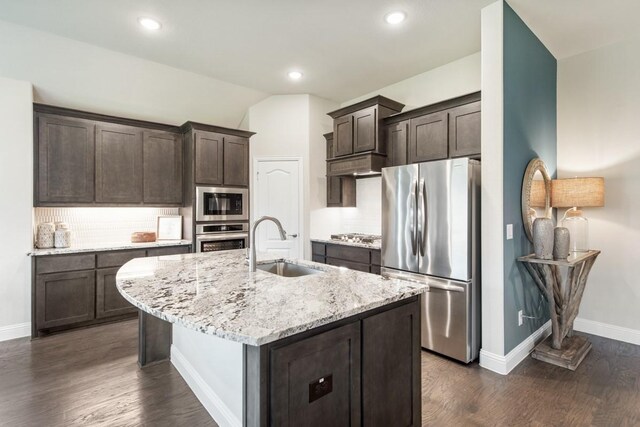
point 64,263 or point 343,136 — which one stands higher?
point 343,136

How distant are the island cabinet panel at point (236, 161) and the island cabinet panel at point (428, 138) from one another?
2.37 meters

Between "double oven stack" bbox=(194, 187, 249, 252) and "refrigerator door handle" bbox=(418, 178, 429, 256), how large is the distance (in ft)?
8.70

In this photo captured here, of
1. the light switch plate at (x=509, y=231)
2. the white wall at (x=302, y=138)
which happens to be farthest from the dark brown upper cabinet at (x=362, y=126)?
the light switch plate at (x=509, y=231)

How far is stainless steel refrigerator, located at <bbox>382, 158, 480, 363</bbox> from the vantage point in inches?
107

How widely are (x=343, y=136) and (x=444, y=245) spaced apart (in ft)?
6.86

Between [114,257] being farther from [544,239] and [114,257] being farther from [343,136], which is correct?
[544,239]

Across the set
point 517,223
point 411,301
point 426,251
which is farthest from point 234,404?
Answer: point 517,223

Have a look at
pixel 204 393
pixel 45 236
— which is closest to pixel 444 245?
pixel 204 393

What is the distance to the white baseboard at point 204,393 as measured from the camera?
6.06 ft

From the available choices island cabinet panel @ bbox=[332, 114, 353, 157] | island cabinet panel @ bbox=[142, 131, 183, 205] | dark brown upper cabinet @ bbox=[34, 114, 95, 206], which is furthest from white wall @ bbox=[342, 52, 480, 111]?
dark brown upper cabinet @ bbox=[34, 114, 95, 206]

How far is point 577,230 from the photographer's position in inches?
132

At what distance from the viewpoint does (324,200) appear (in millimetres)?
4898

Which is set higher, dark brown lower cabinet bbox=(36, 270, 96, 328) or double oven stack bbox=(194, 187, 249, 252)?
double oven stack bbox=(194, 187, 249, 252)

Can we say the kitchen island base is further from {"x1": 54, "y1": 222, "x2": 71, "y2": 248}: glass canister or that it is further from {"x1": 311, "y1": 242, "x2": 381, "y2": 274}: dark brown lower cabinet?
{"x1": 54, "y1": 222, "x2": 71, "y2": 248}: glass canister
